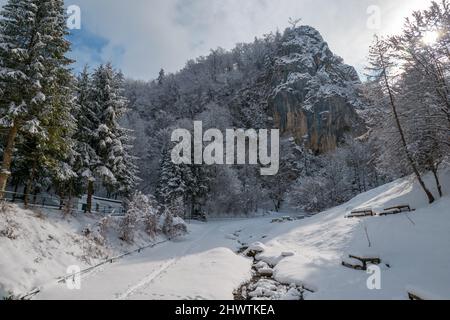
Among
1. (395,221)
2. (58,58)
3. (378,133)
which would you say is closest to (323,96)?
(378,133)

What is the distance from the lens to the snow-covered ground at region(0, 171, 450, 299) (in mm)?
9695

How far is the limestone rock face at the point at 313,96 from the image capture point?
80375mm

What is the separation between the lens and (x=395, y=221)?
16766 millimetres

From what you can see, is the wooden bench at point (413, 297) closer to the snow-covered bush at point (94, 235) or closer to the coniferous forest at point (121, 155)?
the coniferous forest at point (121, 155)

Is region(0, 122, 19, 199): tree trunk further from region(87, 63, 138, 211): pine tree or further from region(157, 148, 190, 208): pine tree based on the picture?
region(157, 148, 190, 208): pine tree

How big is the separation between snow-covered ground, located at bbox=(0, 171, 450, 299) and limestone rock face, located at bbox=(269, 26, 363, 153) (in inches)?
2480

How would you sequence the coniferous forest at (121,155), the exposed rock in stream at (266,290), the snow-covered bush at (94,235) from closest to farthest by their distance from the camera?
the exposed rock in stream at (266,290) → the coniferous forest at (121,155) → the snow-covered bush at (94,235)

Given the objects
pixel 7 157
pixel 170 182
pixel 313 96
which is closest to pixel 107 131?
pixel 7 157

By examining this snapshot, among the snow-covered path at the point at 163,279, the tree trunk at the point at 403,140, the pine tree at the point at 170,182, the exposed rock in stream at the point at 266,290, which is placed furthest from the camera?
the pine tree at the point at 170,182

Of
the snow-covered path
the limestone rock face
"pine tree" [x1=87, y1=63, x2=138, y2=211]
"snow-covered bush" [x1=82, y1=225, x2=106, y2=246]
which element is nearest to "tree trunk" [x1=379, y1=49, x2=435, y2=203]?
the snow-covered path

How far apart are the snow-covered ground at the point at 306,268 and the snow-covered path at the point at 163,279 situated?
32 millimetres

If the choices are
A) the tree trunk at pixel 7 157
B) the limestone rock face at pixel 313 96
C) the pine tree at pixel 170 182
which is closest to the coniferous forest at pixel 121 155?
the tree trunk at pixel 7 157
